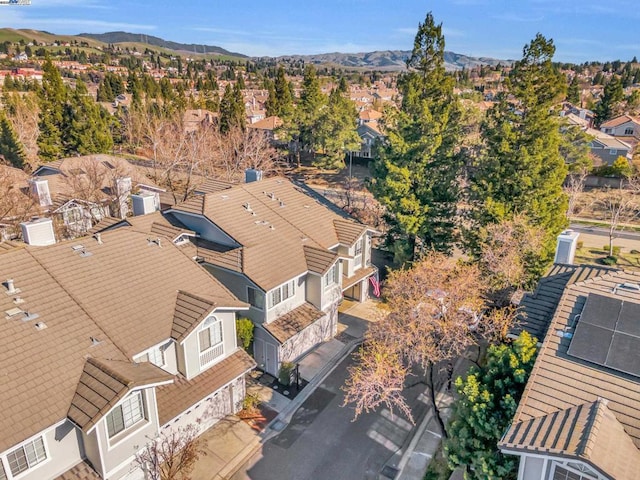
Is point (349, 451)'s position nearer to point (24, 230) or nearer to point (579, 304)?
point (579, 304)

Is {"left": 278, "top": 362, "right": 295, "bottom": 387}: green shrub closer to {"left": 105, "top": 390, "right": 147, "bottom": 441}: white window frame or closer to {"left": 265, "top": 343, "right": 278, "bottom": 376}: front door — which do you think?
{"left": 265, "top": 343, "right": 278, "bottom": 376}: front door

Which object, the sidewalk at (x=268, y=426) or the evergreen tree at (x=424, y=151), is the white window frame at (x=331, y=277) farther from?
the evergreen tree at (x=424, y=151)

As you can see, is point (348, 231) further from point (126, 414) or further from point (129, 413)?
point (126, 414)

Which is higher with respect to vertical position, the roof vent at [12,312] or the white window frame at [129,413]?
the roof vent at [12,312]

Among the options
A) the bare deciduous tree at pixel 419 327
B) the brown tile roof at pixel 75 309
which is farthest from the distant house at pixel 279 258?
the bare deciduous tree at pixel 419 327

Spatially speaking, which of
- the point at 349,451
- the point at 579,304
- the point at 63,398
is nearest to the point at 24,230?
the point at 63,398

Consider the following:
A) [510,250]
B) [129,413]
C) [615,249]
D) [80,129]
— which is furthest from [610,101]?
[129,413]
